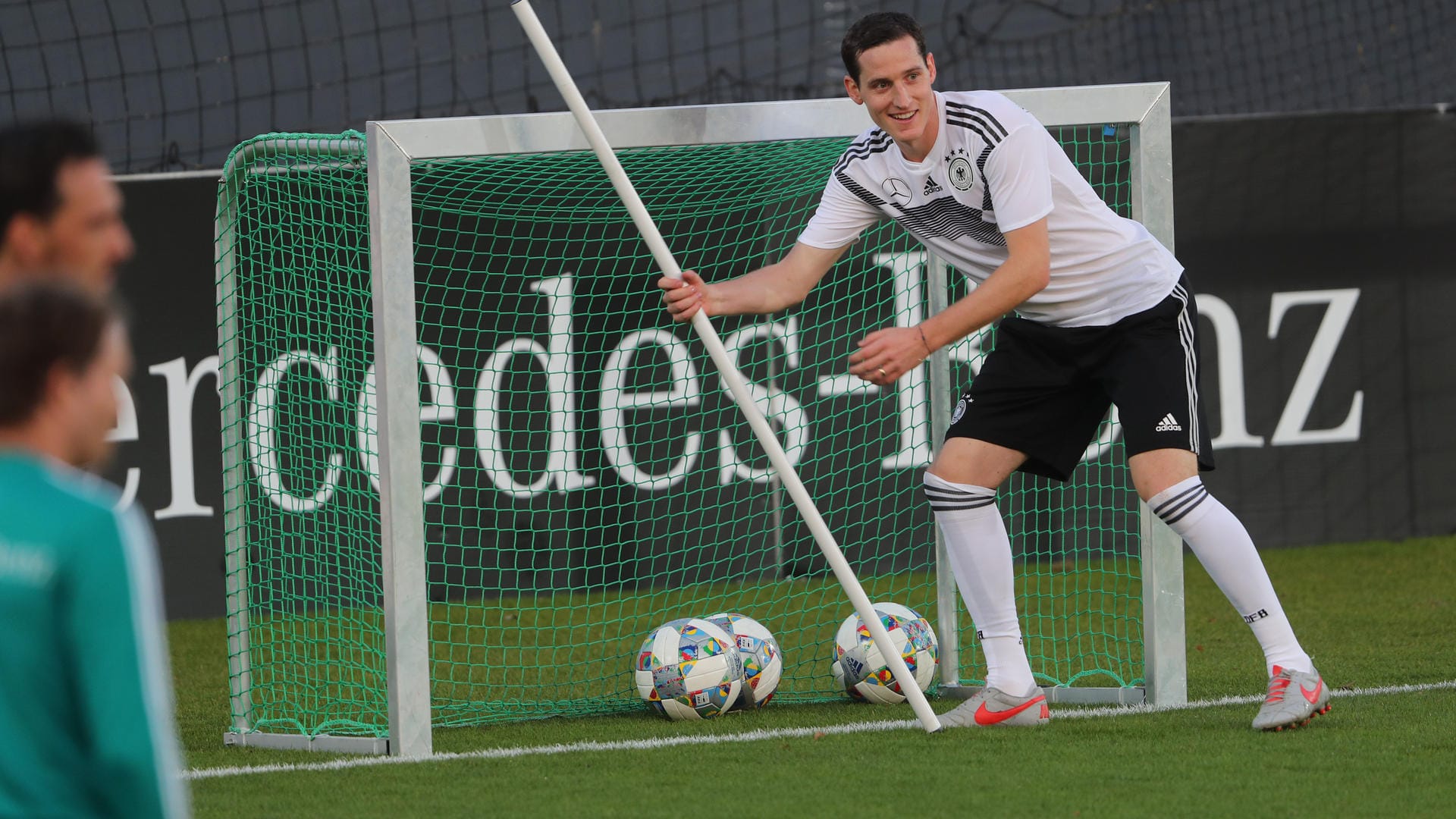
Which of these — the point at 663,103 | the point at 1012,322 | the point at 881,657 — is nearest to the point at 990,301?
the point at 1012,322

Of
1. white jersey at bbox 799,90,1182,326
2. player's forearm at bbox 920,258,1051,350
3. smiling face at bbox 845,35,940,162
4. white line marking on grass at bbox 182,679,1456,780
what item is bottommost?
white line marking on grass at bbox 182,679,1456,780

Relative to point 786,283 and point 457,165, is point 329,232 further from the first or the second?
point 786,283

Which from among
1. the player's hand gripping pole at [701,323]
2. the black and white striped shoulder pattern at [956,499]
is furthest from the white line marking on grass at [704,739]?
the black and white striped shoulder pattern at [956,499]

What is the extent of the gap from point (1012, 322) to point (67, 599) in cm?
316

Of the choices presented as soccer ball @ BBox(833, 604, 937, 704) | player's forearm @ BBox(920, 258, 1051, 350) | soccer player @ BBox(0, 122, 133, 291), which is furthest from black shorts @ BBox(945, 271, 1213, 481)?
soccer player @ BBox(0, 122, 133, 291)

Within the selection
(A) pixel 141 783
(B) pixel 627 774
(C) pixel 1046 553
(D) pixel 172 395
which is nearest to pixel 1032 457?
(B) pixel 627 774

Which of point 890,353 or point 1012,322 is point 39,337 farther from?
point 1012,322

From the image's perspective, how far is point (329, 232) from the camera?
5996 mm

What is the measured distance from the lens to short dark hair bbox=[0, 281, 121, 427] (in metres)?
1.48

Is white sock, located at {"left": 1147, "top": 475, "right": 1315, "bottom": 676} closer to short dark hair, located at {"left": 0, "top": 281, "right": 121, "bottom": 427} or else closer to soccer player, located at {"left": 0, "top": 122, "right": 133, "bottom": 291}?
soccer player, located at {"left": 0, "top": 122, "right": 133, "bottom": 291}

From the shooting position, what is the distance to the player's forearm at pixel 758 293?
4.17 metres

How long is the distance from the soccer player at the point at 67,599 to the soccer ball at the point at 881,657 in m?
3.28

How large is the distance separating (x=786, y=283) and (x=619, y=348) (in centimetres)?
235

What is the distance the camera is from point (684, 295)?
159 inches
